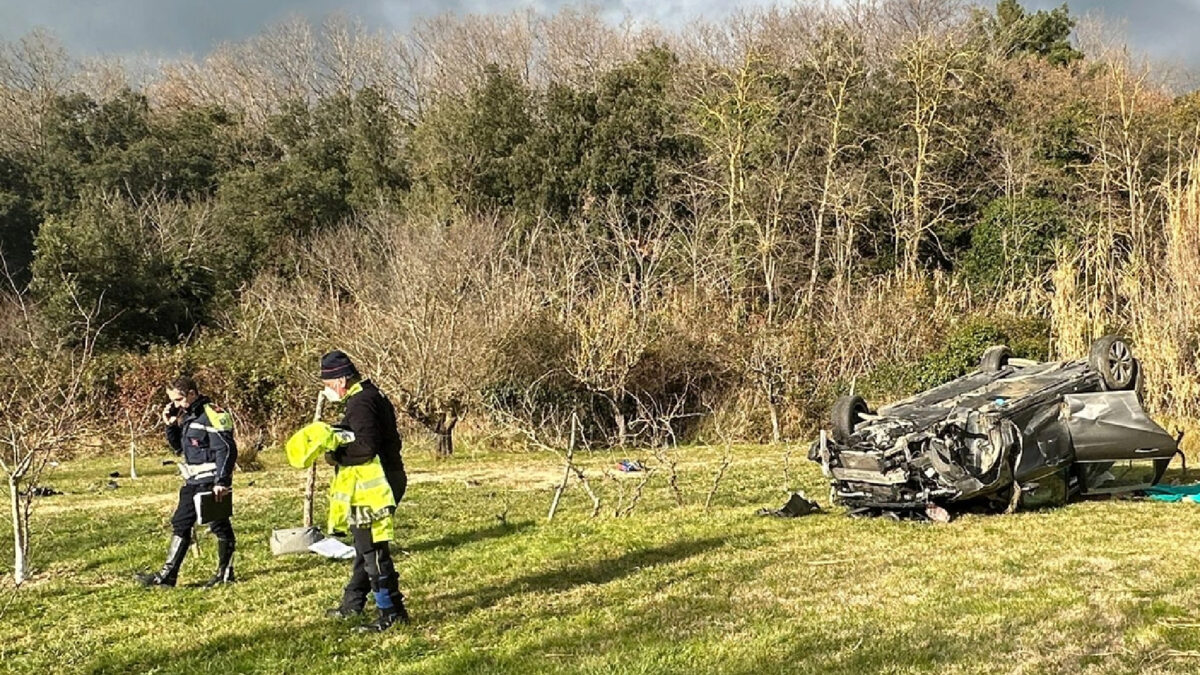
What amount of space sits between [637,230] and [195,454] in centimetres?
2206

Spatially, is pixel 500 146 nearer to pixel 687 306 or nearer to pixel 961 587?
pixel 687 306

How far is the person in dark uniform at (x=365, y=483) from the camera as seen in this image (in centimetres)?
619

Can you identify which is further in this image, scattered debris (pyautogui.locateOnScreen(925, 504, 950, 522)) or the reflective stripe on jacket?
scattered debris (pyautogui.locateOnScreen(925, 504, 950, 522))

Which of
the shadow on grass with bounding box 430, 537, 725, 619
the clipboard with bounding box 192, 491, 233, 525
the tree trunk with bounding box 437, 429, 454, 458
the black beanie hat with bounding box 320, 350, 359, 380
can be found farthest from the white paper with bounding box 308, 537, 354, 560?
the tree trunk with bounding box 437, 429, 454, 458

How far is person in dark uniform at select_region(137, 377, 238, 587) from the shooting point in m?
7.78

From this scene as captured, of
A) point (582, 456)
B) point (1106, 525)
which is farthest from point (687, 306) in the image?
point (1106, 525)

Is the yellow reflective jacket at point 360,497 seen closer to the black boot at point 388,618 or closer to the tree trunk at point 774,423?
the black boot at point 388,618

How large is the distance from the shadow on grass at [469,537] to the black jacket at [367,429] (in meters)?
3.20

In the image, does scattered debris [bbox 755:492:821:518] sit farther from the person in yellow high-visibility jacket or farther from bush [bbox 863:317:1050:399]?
bush [bbox 863:317:1050:399]

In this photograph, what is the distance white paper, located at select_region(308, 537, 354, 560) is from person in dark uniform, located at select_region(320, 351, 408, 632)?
2.33 meters

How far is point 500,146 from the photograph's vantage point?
31.2m

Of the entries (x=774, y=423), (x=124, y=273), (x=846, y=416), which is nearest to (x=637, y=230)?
(x=774, y=423)

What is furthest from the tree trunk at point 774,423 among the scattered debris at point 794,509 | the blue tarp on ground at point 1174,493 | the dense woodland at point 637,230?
the scattered debris at point 794,509

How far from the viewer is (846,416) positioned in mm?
10867
